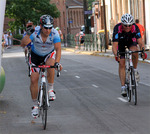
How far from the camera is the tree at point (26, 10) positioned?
68500mm

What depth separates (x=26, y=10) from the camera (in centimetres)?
6900

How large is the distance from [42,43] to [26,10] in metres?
61.0

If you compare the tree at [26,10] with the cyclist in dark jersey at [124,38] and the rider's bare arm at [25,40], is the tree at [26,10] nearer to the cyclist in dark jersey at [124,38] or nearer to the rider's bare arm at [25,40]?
the cyclist in dark jersey at [124,38]

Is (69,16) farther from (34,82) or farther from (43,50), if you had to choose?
(34,82)

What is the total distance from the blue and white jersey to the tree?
2353 inches

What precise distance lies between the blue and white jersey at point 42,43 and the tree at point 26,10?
196 ft

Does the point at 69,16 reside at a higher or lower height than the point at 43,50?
higher

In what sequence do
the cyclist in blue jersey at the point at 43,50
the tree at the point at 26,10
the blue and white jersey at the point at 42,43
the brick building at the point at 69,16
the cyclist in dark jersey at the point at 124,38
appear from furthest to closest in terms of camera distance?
the brick building at the point at 69,16 → the tree at the point at 26,10 → the cyclist in dark jersey at the point at 124,38 → the blue and white jersey at the point at 42,43 → the cyclist in blue jersey at the point at 43,50

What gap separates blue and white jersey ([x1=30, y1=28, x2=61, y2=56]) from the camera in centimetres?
864

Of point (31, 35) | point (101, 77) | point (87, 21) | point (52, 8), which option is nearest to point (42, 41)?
point (31, 35)

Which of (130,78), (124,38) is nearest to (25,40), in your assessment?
(130,78)

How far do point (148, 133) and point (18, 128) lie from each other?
2.06 metres

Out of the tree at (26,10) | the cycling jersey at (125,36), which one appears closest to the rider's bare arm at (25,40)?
the cycling jersey at (125,36)

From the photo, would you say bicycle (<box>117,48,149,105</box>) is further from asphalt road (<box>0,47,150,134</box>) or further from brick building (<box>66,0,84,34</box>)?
brick building (<box>66,0,84,34</box>)
